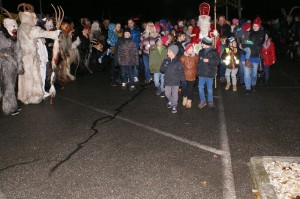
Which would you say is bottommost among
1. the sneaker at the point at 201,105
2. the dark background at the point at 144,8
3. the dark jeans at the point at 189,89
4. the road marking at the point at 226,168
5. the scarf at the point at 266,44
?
the road marking at the point at 226,168

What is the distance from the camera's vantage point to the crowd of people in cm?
848

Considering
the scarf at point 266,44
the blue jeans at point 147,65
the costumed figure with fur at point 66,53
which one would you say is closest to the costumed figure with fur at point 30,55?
the costumed figure with fur at point 66,53

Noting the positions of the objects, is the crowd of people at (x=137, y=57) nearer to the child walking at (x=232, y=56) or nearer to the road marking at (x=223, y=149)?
the child walking at (x=232, y=56)

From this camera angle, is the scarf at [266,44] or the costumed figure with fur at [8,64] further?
the scarf at [266,44]

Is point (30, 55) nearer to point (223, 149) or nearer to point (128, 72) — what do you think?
point (128, 72)

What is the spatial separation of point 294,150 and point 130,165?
2.52m

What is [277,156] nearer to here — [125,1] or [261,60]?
[261,60]

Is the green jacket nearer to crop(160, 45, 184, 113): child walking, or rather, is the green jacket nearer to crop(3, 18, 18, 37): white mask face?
crop(160, 45, 184, 113): child walking

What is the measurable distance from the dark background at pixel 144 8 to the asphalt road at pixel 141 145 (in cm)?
1717

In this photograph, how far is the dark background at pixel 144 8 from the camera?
27344 millimetres

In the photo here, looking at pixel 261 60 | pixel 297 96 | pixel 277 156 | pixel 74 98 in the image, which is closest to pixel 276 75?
pixel 261 60

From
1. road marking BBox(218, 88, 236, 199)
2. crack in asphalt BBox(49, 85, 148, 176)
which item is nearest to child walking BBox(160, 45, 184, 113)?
crack in asphalt BBox(49, 85, 148, 176)

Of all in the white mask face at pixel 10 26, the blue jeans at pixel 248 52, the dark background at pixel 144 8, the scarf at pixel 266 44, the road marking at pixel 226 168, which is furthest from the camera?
the dark background at pixel 144 8

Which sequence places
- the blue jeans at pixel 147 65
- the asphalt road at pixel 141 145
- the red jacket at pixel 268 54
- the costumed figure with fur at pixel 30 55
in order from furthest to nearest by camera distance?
the blue jeans at pixel 147 65 < the red jacket at pixel 268 54 < the costumed figure with fur at pixel 30 55 < the asphalt road at pixel 141 145
